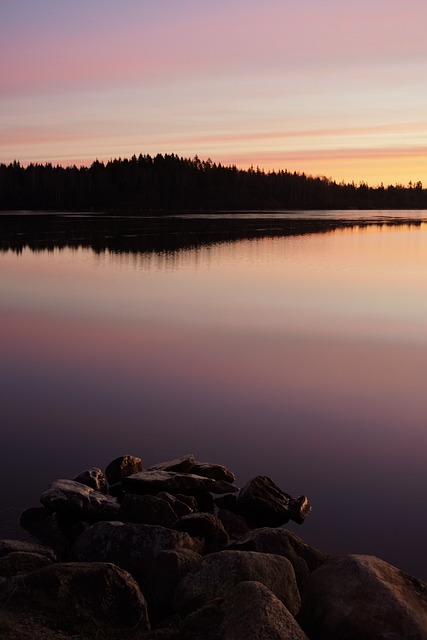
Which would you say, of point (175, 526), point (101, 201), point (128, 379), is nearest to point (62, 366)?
point (128, 379)

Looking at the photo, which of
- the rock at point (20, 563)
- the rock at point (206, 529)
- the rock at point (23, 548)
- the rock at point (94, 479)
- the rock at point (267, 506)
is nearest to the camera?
the rock at point (20, 563)

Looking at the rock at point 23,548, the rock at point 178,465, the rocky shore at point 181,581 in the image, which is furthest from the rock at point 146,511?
the rock at point 178,465

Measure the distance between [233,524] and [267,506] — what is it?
0.55 m

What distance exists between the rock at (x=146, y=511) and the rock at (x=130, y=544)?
0.74 m

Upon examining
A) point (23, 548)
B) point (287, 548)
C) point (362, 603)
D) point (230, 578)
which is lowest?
point (23, 548)

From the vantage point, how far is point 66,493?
32.8 feet

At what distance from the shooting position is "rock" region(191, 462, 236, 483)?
440 inches

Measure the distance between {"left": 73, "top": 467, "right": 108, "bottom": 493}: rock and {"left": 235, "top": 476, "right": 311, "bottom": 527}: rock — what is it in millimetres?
2050

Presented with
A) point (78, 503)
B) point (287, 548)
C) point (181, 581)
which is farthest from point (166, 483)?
point (181, 581)

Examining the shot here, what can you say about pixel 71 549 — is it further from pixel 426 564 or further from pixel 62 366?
pixel 62 366

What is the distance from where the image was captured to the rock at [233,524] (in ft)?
33.1

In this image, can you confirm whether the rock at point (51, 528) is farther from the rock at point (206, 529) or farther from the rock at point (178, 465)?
the rock at point (178, 465)

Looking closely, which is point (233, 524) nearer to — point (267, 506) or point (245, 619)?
point (267, 506)

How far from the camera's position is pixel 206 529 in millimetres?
9164
